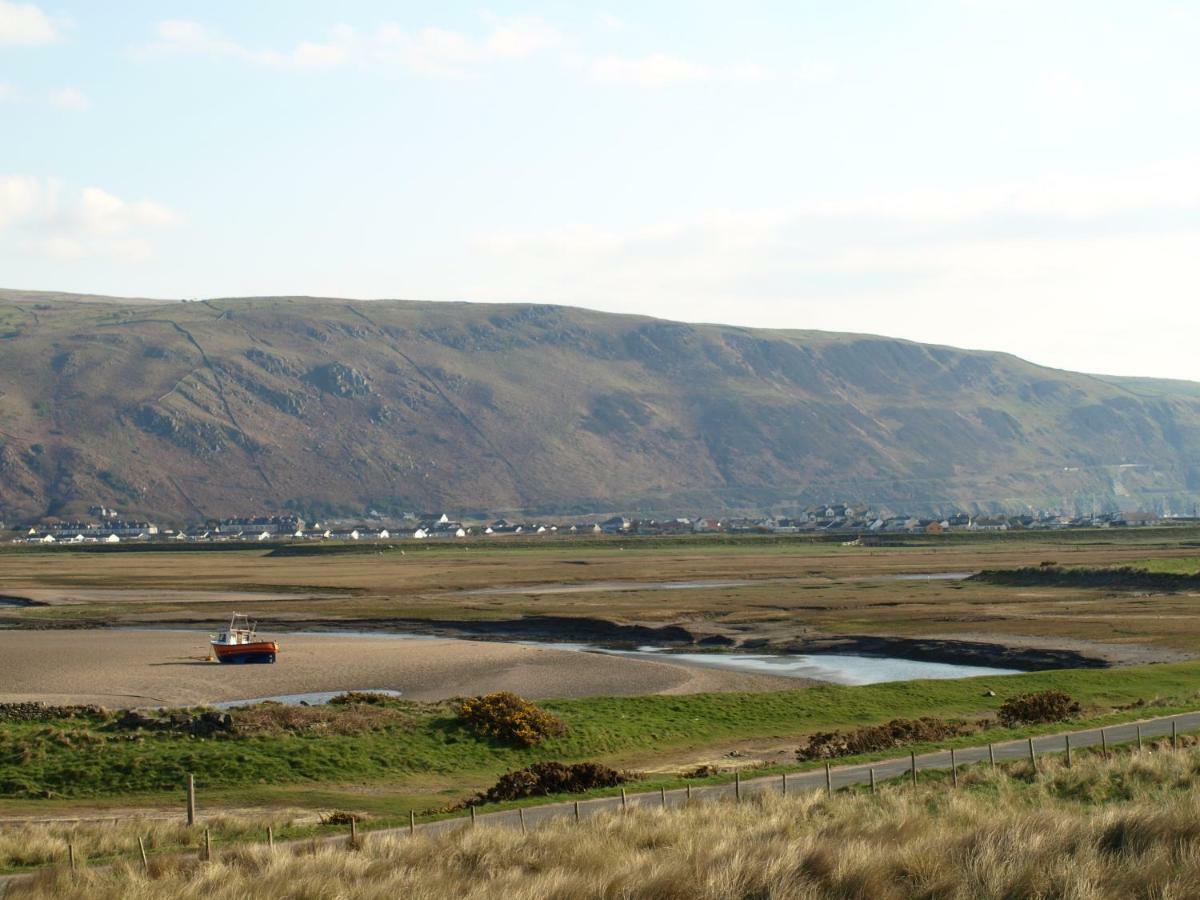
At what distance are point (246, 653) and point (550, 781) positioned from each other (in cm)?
3051

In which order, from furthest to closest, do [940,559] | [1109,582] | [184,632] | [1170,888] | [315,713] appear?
1. [940,559]
2. [1109,582]
3. [184,632]
4. [315,713]
5. [1170,888]

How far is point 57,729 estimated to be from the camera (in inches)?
1378

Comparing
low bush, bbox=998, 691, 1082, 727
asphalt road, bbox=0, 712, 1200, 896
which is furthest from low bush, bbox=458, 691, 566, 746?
low bush, bbox=998, 691, 1082, 727

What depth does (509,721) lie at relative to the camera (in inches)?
1417

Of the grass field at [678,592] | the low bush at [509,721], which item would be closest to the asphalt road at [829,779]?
the low bush at [509,721]

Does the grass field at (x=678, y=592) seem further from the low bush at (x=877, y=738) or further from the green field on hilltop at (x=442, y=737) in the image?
the low bush at (x=877, y=738)

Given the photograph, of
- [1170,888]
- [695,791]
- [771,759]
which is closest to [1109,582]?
[771,759]

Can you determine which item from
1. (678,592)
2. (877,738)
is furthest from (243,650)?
(678,592)

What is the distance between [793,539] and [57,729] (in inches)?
6283

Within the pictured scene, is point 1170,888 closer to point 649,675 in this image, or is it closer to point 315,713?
point 315,713

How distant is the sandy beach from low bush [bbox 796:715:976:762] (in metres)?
13.6

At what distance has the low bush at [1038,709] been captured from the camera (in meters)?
35.6

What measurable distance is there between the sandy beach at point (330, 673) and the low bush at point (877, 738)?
13593 millimetres

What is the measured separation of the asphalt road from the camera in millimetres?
23469
